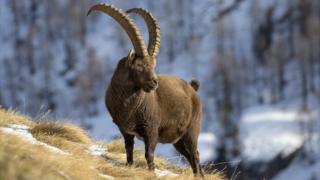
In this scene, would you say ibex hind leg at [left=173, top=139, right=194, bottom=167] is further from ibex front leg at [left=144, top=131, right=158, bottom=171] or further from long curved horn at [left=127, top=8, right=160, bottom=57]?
long curved horn at [left=127, top=8, right=160, bottom=57]

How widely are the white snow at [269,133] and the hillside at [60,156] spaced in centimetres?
7729

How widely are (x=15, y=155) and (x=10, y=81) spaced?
511ft

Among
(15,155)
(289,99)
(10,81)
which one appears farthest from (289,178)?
(10,81)

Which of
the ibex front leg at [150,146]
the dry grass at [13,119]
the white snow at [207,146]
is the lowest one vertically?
the white snow at [207,146]

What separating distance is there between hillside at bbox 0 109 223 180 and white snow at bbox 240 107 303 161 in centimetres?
7729

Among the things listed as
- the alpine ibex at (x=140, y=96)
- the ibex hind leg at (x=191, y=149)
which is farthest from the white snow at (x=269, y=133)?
the alpine ibex at (x=140, y=96)

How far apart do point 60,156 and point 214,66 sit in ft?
409

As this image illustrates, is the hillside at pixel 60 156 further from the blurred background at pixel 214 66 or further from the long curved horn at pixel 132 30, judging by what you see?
the blurred background at pixel 214 66

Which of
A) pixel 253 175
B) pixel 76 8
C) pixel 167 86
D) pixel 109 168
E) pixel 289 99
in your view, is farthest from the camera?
pixel 76 8

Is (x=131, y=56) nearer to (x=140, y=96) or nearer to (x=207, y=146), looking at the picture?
(x=140, y=96)

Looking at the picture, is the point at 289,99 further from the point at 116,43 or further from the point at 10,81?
the point at 10,81

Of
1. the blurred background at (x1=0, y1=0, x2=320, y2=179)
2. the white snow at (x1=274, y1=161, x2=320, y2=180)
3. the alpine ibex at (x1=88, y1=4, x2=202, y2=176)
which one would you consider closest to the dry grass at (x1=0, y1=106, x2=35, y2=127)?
the alpine ibex at (x1=88, y1=4, x2=202, y2=176)

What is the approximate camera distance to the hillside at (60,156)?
267 inches

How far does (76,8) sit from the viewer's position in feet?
560
